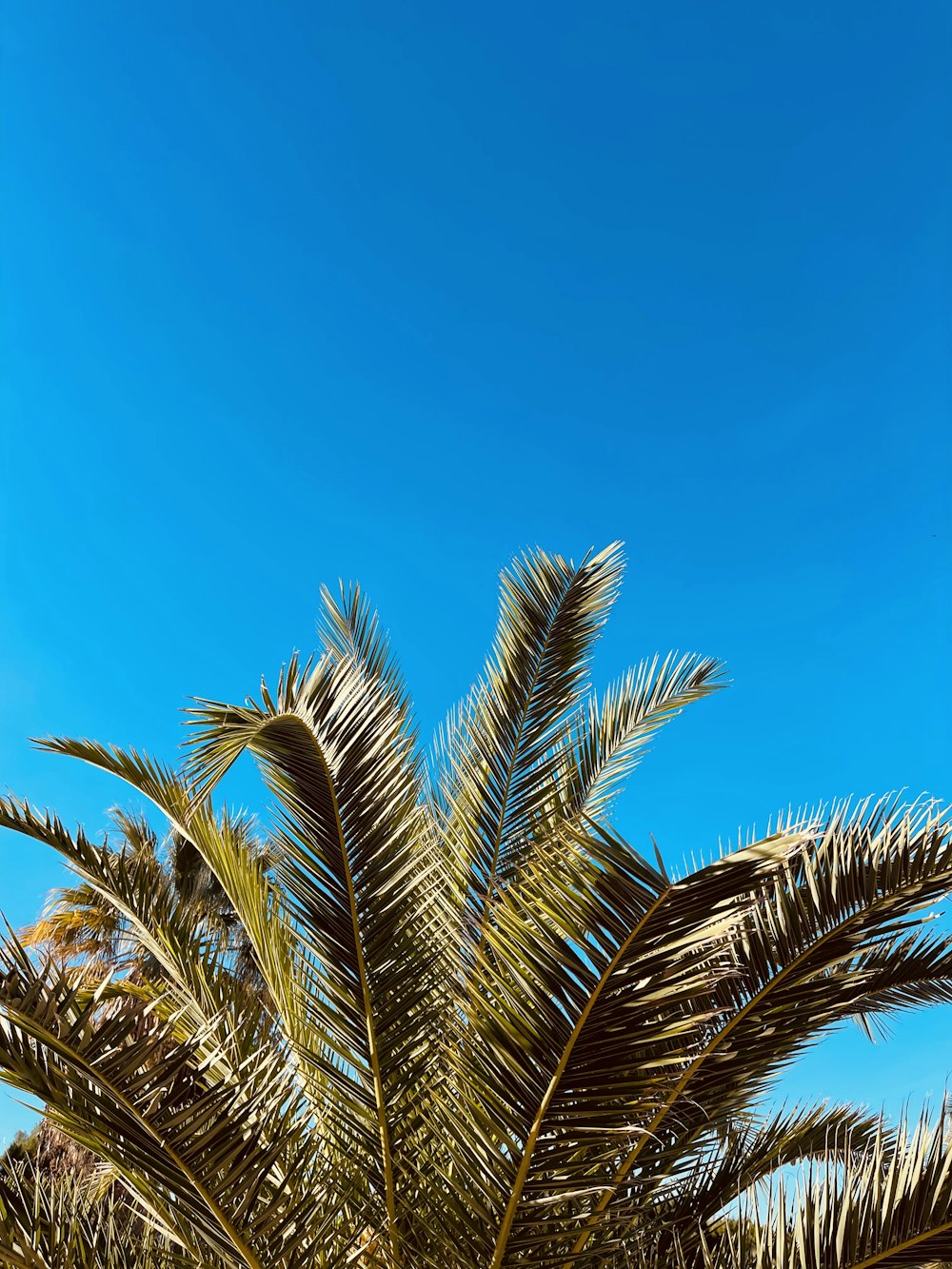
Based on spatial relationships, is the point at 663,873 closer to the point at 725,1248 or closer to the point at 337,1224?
the point at 725,1248

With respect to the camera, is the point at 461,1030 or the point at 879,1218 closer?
the point at 879,1218

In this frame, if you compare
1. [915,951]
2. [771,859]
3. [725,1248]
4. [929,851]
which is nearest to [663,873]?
[771,859]

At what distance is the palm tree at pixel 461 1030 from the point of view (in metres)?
2.62

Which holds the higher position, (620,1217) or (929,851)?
(929,851)

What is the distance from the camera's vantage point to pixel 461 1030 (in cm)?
351

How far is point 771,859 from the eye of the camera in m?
2.50

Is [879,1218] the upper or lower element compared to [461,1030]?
lower

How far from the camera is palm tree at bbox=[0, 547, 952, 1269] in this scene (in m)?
2.62

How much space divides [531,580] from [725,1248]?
3336 millimetres

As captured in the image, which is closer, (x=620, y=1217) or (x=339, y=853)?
(x=620, y=1217)

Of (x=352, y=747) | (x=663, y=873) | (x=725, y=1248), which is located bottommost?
(x=725, y=1248)

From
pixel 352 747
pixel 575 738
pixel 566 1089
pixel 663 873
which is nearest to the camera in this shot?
pixel 663 873

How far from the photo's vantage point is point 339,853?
11.2 ft

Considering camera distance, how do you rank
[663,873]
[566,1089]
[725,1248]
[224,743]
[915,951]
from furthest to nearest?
[915,951] → [725,1248] → [224,743] → [566,1089] → [663,873]
